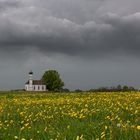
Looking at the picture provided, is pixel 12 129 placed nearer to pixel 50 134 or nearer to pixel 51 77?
pixel 50 134

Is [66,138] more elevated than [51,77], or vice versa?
[51,77]

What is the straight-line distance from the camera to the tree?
165250 millimetres

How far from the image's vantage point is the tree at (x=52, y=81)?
165 meters

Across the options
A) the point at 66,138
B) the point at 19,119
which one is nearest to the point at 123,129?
the point at 66,138

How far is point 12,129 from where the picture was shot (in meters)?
12.3

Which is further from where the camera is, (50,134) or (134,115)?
(134,115)

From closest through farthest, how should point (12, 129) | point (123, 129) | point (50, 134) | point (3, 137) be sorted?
point (123, 129) < point (50, 134) < point (3, 137) < point (12, 129)

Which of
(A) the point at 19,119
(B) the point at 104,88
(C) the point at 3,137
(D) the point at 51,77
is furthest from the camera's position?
(D) the point at 51,77

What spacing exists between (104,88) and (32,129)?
37.4 metres

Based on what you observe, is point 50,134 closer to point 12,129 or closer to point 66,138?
point 66,138

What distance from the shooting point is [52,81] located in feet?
553

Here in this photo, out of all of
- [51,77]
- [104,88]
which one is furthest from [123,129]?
[51,77]

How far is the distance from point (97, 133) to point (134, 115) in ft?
14.2

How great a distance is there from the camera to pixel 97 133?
9.67 m
